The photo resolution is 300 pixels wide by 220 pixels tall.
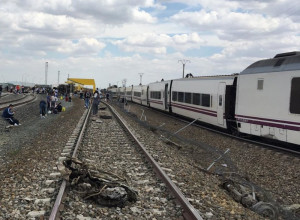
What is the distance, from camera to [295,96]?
10859 millimetres

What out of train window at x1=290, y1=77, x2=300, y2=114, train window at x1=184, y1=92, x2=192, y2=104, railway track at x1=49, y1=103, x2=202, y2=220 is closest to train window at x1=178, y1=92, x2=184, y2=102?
train window at x1=184, y1=92, x2=192, y2=104

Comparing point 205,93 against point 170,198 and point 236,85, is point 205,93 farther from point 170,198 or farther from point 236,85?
point 170,198

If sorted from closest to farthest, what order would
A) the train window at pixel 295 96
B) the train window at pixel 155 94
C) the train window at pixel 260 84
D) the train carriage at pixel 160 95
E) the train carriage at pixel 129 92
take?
the train window at pixel 295 96
the train window at pixel 260 84
the train carriage at pixel 160 95
the train window at pixel 155 94
the train carriage at pixel 129 92

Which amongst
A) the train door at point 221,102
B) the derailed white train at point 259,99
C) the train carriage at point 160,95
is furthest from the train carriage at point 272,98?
the train carriage at point 160,95

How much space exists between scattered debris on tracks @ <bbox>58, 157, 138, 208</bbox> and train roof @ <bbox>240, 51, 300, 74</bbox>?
7.48 metres

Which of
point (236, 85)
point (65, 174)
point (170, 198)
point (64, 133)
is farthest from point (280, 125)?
point (64, 133)

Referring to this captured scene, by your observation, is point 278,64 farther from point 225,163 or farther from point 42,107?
point 42,107

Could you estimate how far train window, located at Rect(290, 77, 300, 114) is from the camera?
10.8 m

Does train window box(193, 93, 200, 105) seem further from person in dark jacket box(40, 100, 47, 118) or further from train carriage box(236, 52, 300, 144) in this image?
person in dark jacket box(40, 100, 47, 118)

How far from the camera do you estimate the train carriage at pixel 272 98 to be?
1095 cm

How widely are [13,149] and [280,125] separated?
30.8 feet

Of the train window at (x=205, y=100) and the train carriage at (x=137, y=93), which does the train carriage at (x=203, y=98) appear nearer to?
the train window at (x=205, y=100)

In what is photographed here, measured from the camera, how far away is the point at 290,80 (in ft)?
36.3

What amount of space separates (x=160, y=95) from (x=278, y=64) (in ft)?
62.0
